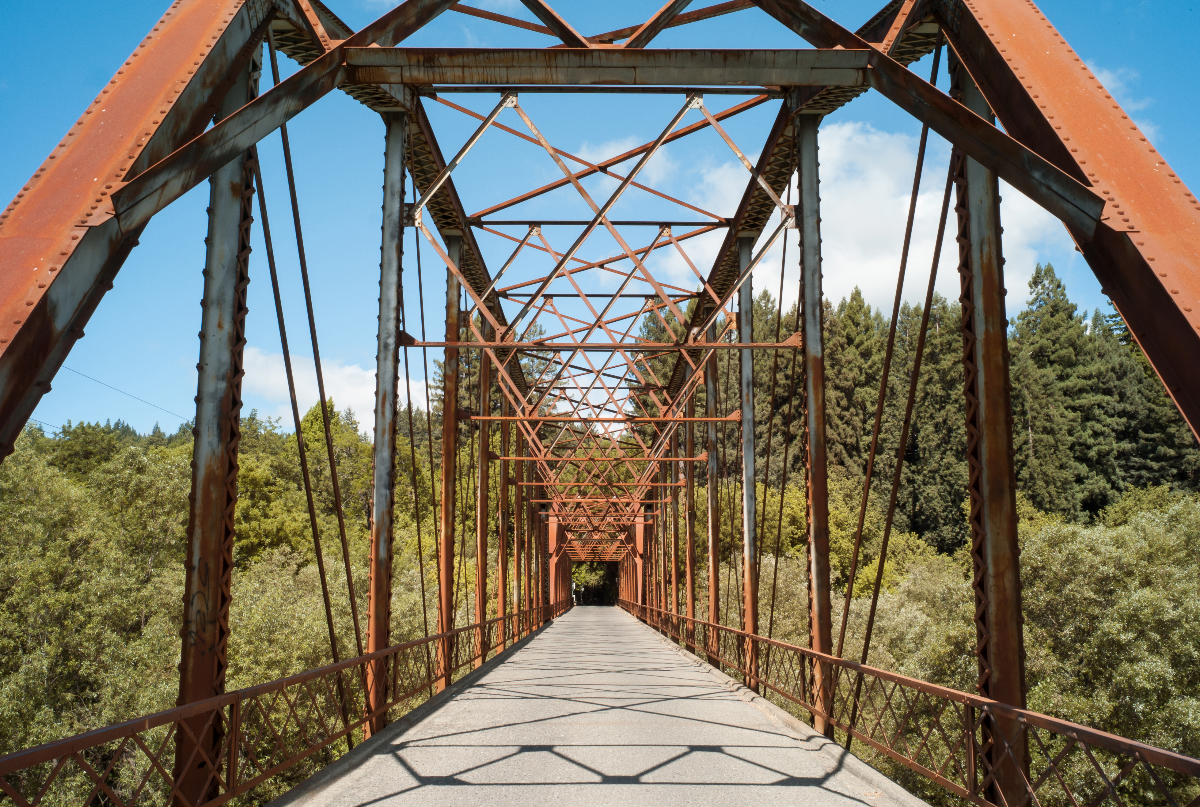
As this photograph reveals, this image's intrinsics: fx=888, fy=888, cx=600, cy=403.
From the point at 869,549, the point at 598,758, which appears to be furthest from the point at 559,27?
the point at 869,549

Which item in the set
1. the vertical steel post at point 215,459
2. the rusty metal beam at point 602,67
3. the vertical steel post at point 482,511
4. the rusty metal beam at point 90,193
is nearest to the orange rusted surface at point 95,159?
the rusty metal beam at point 90,193

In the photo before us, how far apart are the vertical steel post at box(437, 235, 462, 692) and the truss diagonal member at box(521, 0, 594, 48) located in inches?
297

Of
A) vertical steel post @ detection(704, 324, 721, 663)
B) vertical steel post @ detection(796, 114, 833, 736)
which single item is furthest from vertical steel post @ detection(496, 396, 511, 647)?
vertical steel post @ detection(796, 114, 833, 736)

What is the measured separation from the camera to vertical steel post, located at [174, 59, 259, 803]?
6.23 metres

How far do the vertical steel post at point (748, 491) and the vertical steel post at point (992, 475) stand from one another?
25.0 feet

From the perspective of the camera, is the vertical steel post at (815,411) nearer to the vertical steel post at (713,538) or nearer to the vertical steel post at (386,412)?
the vertical steel post at (386,412)

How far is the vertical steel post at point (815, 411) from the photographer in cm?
993

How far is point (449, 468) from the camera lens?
49.0ft

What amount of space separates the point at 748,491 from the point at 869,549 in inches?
1985

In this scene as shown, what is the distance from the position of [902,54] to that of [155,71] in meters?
6.98

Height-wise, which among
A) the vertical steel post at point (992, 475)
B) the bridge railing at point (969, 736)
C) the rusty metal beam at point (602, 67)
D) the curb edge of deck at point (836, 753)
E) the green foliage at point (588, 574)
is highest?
the rusty metal beam at point (602, 67)

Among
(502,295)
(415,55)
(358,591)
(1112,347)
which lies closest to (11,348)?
(415,55)

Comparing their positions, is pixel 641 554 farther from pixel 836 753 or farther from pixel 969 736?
pixel 969 736

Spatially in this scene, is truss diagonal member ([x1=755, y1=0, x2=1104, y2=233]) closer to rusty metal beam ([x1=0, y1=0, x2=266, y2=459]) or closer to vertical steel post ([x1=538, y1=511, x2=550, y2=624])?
→ rusty metal beam ([x1=0, y1=0, x2=266, y2=459])
